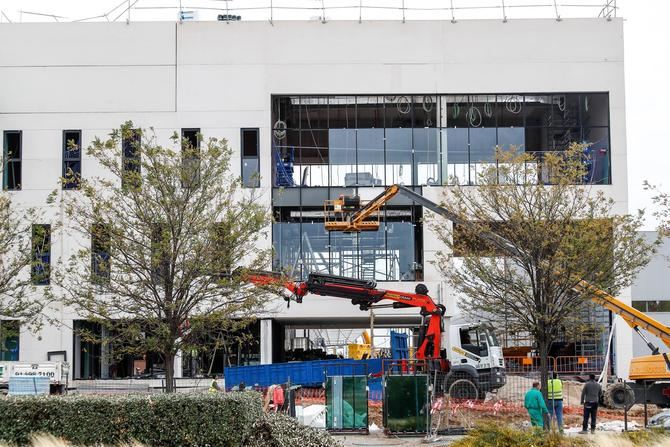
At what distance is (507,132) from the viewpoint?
161 feet

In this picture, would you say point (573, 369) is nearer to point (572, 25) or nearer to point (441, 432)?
point (572, 25)

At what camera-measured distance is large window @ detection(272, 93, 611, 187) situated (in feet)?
159

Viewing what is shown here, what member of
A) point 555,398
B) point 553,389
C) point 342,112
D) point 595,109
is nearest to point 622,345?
point 595,109

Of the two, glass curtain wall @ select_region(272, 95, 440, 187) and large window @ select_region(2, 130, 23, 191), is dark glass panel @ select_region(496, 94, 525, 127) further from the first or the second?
large window @ select_region(2, 130, 23, 191)

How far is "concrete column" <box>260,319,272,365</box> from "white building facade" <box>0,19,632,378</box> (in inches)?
2.6

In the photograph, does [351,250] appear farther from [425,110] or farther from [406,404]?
[406,404]

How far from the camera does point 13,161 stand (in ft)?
152

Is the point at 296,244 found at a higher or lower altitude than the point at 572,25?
lower

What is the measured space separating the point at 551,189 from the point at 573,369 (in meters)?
19.5

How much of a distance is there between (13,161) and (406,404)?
25.8 meters

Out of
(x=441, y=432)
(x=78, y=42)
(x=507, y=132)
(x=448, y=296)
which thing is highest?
(x=78, y=42)

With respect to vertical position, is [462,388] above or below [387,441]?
above

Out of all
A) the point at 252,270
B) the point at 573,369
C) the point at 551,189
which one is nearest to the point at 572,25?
the point at 573,369

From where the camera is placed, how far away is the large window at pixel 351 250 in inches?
1860
